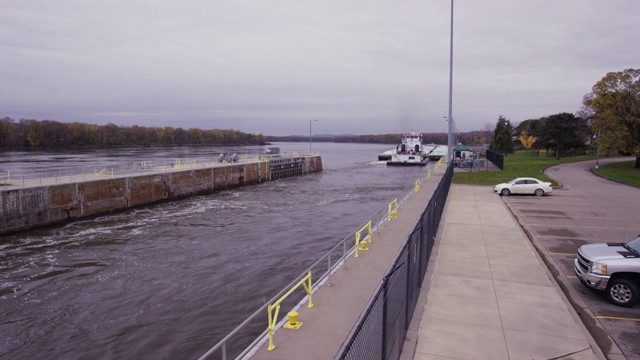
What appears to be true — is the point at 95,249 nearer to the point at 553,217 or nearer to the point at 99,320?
the point at 99,320

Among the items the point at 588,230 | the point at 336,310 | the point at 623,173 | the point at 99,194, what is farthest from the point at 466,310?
the point at 623,173

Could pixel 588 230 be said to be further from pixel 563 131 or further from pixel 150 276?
pixel 563 131

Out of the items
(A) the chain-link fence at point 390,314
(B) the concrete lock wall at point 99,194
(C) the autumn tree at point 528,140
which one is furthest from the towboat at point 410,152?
(A) the chain-link fence at point 390,314

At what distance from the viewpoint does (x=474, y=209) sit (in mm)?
22844

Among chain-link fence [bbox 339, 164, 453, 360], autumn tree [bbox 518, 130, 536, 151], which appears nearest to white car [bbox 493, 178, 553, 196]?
chain-link fence [bbox 339, 164, 453, 360]

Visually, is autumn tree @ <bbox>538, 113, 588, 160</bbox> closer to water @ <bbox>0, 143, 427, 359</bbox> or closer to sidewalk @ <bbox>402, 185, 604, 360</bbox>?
water @ <bbox>0, 143, 427, 359</bbox>

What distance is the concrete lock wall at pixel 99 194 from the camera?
2500 cm

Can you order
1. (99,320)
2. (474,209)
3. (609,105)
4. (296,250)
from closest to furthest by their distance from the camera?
(99,320), (296,250), (474,209), (609,105)

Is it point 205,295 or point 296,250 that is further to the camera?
point 296,250

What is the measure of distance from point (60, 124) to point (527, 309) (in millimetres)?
163586

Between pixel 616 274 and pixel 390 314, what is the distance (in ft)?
22.2

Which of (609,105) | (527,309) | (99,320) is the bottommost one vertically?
(99,320)

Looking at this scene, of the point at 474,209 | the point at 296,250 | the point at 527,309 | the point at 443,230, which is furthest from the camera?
the point at 474,209

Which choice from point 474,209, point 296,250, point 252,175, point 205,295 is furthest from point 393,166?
point 205,295
